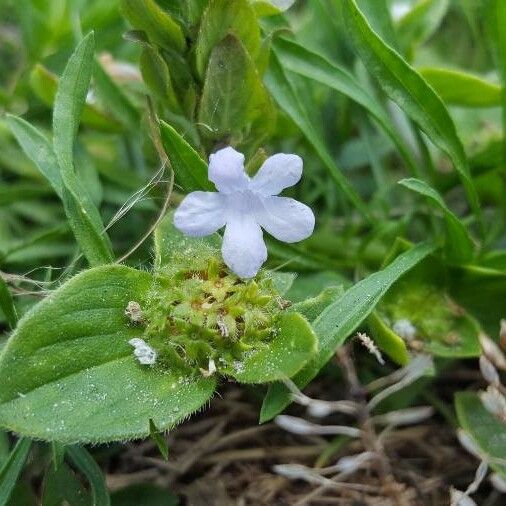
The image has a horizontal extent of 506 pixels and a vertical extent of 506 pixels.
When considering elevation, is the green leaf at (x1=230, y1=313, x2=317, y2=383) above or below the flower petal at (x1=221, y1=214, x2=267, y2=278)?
below

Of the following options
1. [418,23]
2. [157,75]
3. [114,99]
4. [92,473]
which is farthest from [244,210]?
[418,23]

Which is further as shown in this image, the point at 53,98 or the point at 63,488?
the point at 53,98

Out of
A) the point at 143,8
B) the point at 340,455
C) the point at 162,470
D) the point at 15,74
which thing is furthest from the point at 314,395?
the point at 15,74

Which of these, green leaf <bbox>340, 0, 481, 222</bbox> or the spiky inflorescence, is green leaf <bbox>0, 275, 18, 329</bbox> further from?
green leaf <bbox>340, 0, 481, 222</bbox>

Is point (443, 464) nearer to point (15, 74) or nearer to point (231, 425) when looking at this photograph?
point (231, 425)

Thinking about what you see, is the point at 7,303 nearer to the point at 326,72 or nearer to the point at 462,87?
the point at 326,72

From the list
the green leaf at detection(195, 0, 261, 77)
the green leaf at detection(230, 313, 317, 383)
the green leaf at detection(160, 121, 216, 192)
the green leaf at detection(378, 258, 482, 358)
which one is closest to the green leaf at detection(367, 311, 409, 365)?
the green leaf at detection(378, 258, 482, 358)
